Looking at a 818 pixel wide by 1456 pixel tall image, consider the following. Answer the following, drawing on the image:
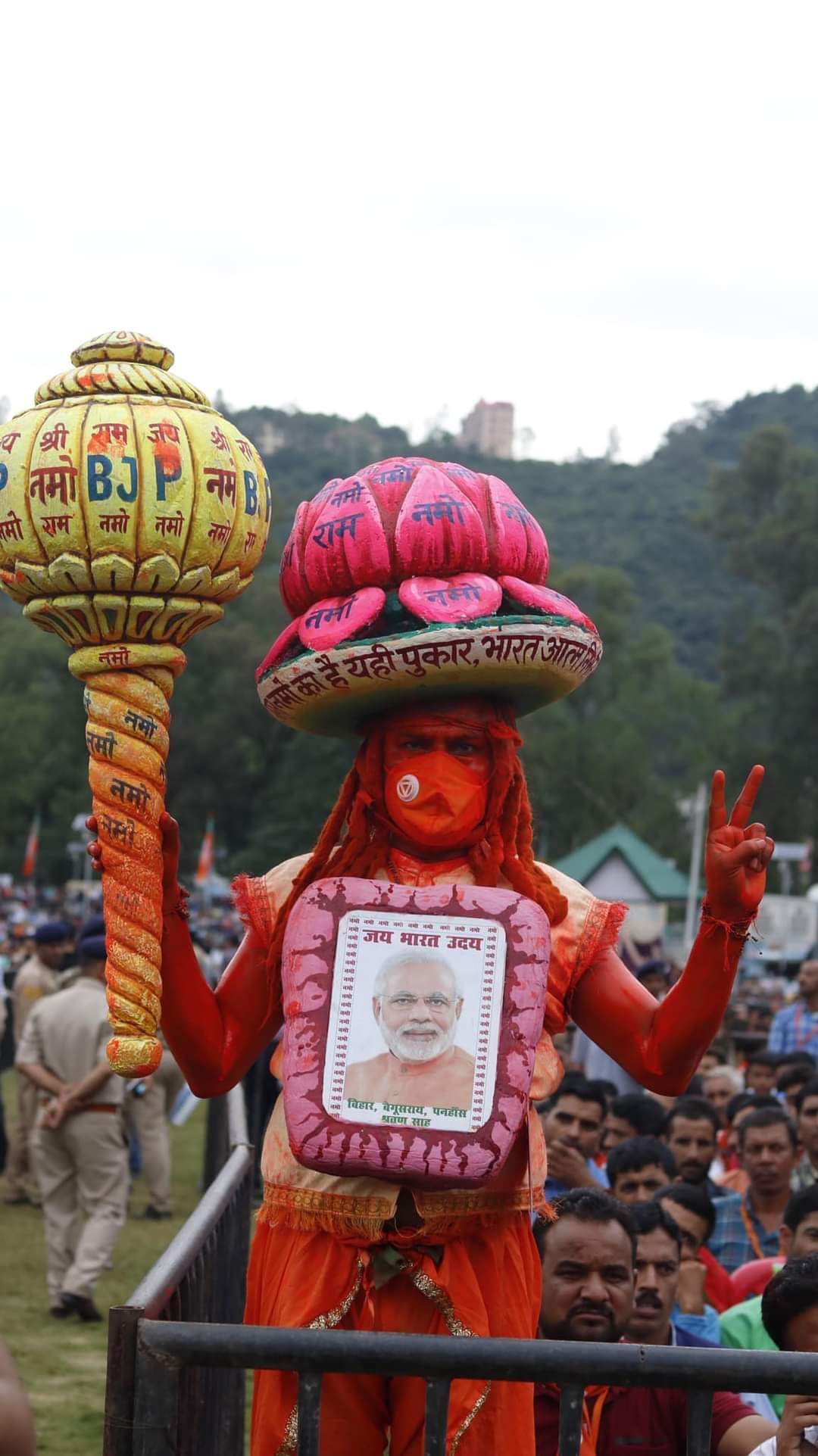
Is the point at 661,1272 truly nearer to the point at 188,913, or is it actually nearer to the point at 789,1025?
the point at 188,913

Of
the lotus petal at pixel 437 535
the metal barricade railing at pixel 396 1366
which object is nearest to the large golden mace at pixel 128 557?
the lotus petal at pixel 437 535

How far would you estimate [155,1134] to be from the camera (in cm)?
Result: 1061

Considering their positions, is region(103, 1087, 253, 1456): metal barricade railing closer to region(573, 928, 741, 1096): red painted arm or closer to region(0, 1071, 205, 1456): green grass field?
region(573, 928, 741, 1096): red painted arm

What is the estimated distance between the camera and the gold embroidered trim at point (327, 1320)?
318 cm

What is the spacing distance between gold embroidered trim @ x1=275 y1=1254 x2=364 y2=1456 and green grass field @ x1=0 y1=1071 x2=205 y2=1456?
123 inches

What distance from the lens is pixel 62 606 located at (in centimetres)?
314

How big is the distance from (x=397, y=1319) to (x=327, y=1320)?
0.12 metres

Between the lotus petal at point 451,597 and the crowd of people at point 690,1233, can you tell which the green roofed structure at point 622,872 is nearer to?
the crowd of people at point 690,1233

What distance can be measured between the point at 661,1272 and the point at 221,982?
159 cm

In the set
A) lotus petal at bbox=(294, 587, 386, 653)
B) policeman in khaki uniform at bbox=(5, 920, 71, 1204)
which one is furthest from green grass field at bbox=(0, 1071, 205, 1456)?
lotus petal at bbox=(294, 587, 386, 653)

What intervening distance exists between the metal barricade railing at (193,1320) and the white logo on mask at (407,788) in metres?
0.82

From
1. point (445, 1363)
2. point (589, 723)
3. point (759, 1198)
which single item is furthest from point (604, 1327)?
point (589, 723)

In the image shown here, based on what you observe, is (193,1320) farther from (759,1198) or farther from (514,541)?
(759,1198)

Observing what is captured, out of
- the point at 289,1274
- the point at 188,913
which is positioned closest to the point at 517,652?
the point at 188,913
